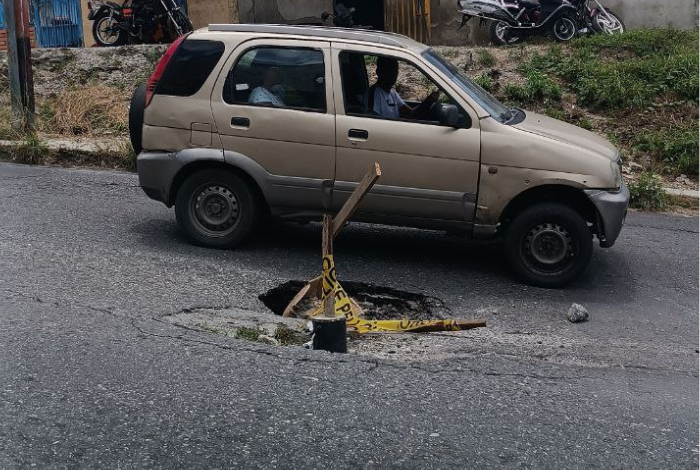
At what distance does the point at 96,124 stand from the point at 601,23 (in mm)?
8709

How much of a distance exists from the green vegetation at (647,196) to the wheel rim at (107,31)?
1001cm

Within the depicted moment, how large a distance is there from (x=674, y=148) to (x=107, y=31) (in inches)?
399

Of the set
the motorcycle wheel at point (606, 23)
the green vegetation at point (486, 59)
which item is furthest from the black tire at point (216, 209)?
the motorcycle wheel at point (606, 23)

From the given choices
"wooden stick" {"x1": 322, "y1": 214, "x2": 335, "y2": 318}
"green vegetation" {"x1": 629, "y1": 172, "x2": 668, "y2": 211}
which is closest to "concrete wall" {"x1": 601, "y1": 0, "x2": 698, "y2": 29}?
"green vegetation" {"x1": 629, "y1": 172, "x2": 668, "y2": 211}

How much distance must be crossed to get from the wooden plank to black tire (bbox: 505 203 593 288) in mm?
1615

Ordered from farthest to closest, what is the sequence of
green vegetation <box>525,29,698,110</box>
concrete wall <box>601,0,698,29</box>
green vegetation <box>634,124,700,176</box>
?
concrete wall <box>601,0,698,29</box>, green vegetation <box>525,29,698,110</box>, green vegetation <box>634,124,700,176</box>

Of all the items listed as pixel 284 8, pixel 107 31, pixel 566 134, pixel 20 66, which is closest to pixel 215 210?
pixel 566 134

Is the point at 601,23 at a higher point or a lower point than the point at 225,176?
higher

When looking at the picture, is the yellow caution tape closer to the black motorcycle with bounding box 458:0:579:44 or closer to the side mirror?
the side mirror

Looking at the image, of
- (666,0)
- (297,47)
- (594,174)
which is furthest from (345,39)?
(666,0)

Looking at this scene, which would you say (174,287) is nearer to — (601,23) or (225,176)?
(225,176)

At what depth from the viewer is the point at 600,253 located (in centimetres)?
786

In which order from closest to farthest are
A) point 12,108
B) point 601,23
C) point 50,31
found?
point 12,108 < point 601,23 < point 50,31

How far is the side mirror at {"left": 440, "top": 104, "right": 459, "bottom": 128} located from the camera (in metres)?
6.59
